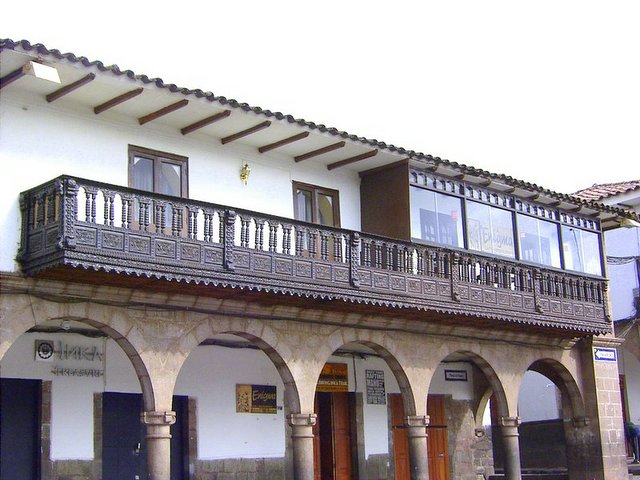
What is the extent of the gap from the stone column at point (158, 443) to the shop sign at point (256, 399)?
3.56 meters

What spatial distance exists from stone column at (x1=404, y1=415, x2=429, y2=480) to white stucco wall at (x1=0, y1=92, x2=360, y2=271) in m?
3.41

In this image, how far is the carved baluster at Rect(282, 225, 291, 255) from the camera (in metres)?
14.2

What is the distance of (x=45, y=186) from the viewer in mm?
12133

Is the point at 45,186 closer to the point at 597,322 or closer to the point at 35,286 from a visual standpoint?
the point at 35,286

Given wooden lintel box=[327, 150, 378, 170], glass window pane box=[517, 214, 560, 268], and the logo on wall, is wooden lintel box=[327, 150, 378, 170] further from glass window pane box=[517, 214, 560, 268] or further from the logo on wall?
the logo on wall

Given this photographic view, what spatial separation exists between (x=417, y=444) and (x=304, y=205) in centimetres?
430

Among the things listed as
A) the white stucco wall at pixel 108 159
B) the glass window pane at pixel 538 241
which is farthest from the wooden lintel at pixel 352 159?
the glass window pane at pixel 538 241

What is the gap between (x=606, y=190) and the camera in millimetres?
23766

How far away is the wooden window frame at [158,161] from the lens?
14.1 metres

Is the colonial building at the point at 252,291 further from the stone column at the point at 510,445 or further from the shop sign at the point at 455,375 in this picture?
the shop sign at the point at 455,375

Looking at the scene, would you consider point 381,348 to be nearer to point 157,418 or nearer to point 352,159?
point 352,159

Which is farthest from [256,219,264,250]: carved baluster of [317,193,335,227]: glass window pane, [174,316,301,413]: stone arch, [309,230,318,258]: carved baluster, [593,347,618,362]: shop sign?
[593,347,618,362]: shop sign

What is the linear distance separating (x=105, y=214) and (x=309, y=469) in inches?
195

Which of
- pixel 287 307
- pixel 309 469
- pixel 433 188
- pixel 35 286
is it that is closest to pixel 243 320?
pixel 287 307
